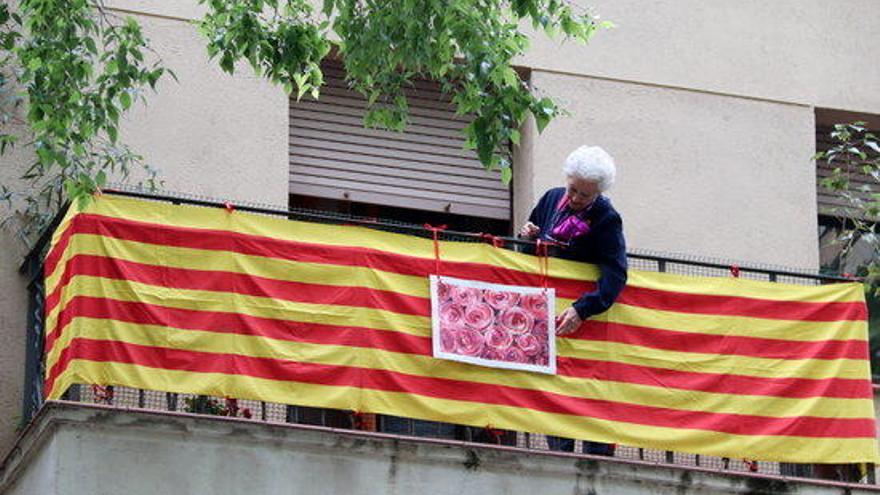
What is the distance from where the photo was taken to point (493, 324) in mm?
13125

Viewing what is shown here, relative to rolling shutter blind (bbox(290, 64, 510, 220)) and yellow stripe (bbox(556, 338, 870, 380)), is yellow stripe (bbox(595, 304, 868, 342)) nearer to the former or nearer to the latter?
yellow stripe (bbox(556, 338, 870, 380))

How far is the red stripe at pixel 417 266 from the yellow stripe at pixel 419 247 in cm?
4

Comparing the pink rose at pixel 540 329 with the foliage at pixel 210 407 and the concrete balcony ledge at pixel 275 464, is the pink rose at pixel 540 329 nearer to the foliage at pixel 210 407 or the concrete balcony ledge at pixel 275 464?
the concrete balcony ledge at pixel 275 464

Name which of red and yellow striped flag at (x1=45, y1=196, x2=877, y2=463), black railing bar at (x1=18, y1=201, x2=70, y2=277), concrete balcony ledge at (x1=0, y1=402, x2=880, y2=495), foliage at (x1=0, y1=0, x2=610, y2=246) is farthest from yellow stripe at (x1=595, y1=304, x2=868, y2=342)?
black railing bar at (x1=18, y1=201, x2=70, y2=277)

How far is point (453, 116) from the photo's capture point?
639 inches

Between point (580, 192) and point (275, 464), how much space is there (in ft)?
8.28

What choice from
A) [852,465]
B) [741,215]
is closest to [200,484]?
[852,465]

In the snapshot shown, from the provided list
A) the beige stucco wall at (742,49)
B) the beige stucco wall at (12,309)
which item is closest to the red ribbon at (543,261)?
the beige stucco wall at (742,49)

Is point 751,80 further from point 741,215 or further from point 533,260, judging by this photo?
point 533,260

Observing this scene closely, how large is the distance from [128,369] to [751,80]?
6.45 m

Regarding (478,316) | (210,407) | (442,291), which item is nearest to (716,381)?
(478,316)

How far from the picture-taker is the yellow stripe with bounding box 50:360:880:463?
40.4 feet

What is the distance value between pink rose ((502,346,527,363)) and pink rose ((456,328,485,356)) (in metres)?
0.16

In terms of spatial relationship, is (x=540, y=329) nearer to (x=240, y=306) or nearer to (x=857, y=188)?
(x=240, y=306)
